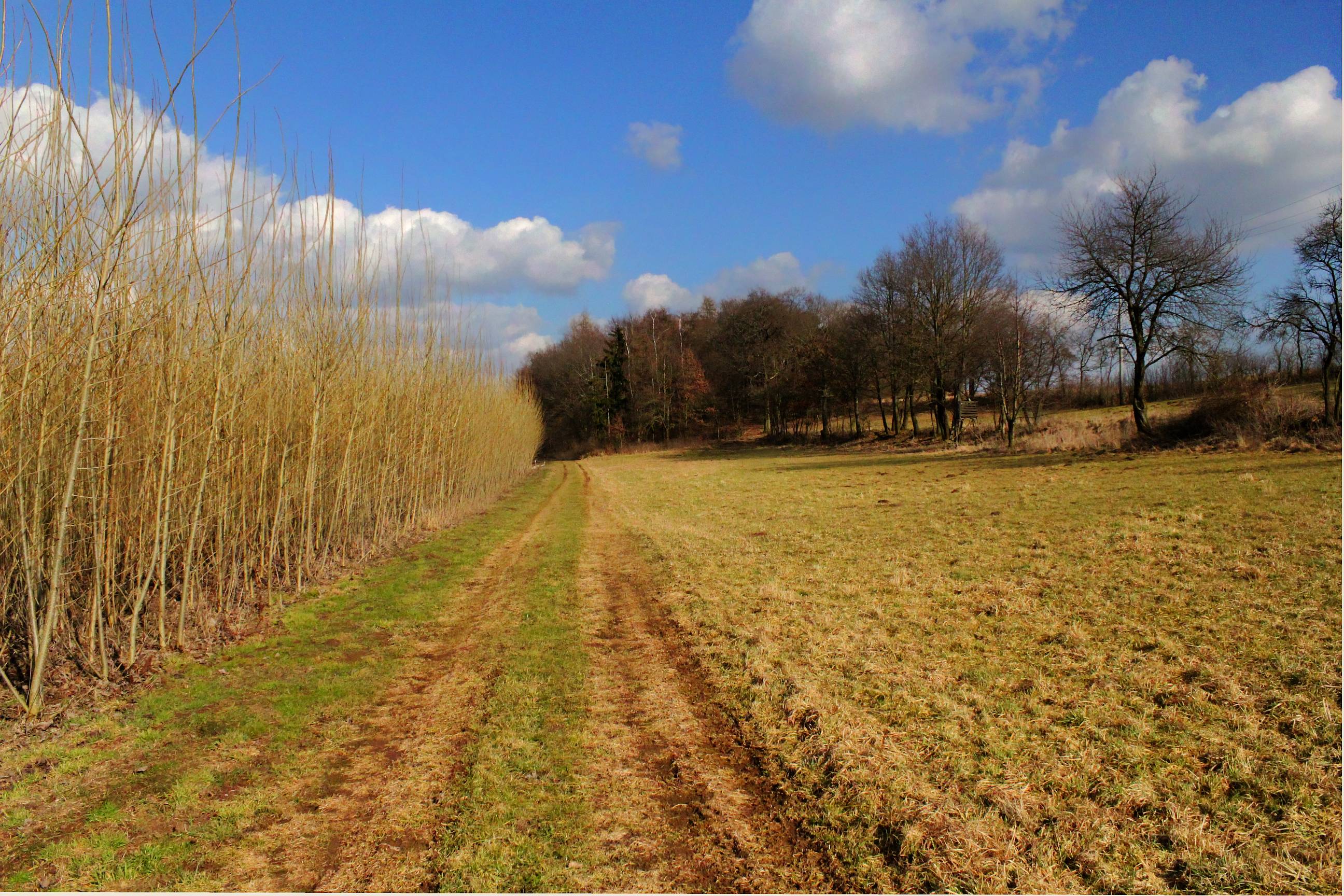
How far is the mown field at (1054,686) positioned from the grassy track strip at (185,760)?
281cm

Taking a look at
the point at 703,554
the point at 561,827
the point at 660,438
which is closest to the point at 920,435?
the point at 660,438

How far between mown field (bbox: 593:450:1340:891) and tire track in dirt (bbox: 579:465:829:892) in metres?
0.21

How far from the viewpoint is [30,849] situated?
10.0ft

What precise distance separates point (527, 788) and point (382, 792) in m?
0.79

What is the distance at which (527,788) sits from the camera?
3.53 meters

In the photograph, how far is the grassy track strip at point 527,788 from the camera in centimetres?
288

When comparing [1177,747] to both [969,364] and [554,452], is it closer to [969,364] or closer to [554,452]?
[969,364]

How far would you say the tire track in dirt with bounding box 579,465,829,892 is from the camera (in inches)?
113

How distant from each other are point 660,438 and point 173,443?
161 feet

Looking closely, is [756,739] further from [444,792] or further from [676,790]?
[444,792]

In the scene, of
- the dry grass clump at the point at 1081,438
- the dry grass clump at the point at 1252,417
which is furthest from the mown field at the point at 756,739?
the dry grass clump at the point at 1081,438

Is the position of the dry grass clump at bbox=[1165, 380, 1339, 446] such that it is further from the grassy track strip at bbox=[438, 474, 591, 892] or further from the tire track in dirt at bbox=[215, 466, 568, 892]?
the tire track in dirt at bbox=[215, 466, 568, 892]

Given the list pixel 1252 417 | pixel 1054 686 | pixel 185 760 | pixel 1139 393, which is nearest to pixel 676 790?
pixel 1054 686

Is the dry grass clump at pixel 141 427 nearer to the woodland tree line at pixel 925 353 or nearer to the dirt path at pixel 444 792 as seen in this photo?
the dirt path at pixel 444 792
